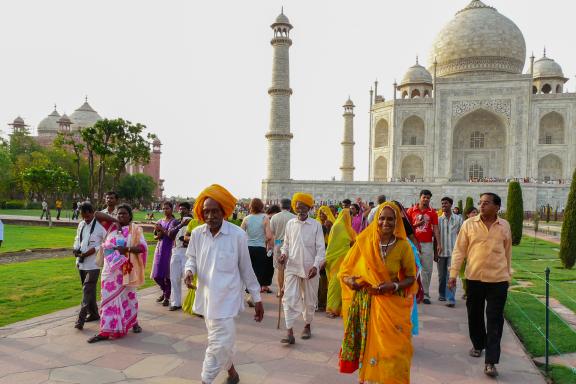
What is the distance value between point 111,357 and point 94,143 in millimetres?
23595

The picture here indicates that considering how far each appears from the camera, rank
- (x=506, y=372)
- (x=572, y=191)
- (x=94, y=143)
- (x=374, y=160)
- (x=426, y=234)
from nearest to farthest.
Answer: (x=506, y=372)
(x=426, y=234)
(x=572, y=191)
(x=94, y=143)
(x=374, y=160)

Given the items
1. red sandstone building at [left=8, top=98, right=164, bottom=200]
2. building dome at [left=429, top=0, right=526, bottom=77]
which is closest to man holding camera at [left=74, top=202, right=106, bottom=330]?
building dome at [left=429, top=0, right=526, bottom=77]

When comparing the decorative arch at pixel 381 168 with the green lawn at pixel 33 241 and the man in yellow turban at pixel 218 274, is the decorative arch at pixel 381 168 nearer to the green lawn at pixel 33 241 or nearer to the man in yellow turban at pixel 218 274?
the green lawn at pixel 33 241

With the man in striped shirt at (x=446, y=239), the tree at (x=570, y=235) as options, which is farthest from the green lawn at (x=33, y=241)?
the tree at (x=570, y=235)

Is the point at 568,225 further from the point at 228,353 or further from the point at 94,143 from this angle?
the point at 94,143

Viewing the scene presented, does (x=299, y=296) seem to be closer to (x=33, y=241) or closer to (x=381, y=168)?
(x=33, y=241)

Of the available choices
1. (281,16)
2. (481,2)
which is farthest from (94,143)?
(481,2)

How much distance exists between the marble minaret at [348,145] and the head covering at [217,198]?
118 feet

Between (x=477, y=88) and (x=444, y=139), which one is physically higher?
(x=477, y=88)

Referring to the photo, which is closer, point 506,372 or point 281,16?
point 506,372

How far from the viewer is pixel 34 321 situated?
4898 mm

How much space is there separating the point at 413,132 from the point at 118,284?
36.8 m

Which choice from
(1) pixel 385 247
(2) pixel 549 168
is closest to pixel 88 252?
(1) pixel 385 247

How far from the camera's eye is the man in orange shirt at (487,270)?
376 cm
